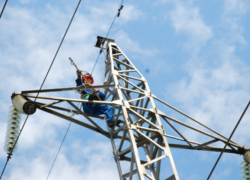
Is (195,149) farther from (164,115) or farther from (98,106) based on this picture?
(98,106)

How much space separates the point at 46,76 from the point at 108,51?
6.65 m

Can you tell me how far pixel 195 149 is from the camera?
14.4 meters

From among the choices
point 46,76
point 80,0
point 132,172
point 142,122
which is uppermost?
point 80,0

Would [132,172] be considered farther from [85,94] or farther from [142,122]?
[85,94]

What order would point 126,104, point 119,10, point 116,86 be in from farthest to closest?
1. point 119,10
2. point 116,86
3. point 126,104

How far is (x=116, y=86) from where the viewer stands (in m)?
14.9

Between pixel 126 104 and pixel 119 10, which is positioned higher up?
pixel 119 10

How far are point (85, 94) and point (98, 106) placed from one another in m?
0.68

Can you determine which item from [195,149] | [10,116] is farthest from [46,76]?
[195,149]

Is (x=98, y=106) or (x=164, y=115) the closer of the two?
(x=164, y=115)

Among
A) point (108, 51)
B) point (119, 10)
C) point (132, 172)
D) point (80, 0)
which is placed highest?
point (119, 10)

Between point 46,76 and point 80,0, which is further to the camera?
point 46,76

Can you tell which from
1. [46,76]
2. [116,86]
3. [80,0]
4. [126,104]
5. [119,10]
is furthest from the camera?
[119,10]

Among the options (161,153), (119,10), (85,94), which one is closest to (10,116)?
(85,94)
